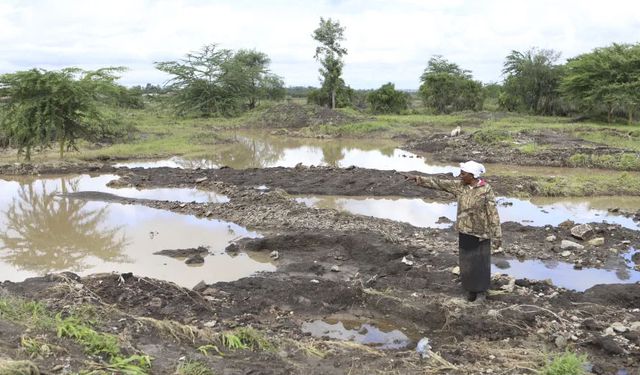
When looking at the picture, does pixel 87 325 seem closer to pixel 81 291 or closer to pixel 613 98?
pixel 81 291

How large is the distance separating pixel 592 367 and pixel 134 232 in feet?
27.1

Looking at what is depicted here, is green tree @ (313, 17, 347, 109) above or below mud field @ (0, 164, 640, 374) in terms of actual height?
above

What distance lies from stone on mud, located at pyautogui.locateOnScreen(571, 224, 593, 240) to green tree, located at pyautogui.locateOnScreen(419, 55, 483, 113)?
32831mm

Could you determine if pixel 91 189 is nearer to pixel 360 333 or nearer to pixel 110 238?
pixel 110 238

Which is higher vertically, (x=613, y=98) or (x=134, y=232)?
(x=613, y=98)

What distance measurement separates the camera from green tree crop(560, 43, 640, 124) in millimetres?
27938

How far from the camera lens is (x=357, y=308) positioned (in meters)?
6.30

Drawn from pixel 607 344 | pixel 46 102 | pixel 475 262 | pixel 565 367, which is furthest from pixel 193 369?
pixel 46 102

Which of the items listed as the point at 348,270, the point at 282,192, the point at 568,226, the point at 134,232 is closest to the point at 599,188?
the point at 568,226

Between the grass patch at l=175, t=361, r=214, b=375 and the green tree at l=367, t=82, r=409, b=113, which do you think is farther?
the green tree at l=367, t=82, r=409, b=113

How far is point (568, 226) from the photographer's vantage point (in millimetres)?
9500

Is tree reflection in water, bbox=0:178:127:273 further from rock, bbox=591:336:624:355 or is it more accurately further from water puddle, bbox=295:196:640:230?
rock, bbox=591:336:624:355

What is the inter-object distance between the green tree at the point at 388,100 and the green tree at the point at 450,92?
6.05 ft

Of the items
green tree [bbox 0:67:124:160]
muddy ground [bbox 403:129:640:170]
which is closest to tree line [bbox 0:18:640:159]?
green tree [bbox 0:67:124:160]
